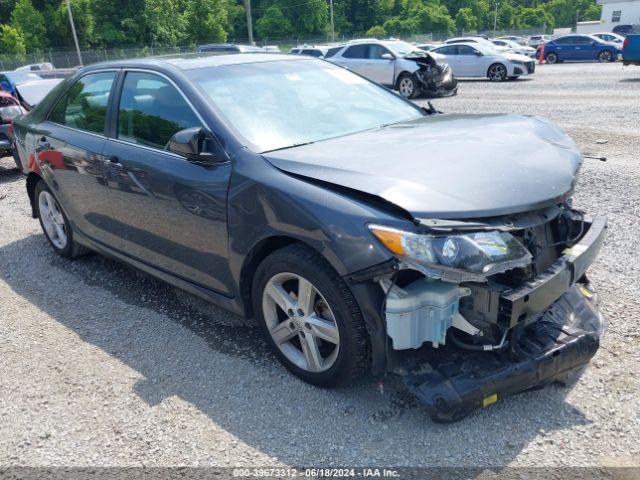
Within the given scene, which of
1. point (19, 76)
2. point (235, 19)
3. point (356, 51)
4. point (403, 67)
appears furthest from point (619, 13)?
point (19, 76)

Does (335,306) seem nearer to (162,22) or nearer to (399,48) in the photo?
(399,48)

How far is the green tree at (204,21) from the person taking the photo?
61219 mm

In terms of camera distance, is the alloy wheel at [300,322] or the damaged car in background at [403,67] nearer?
the alloy wheel at [300,322]

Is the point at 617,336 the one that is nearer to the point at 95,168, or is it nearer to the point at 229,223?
the point at 229,223

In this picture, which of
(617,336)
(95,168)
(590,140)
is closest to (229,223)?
(95,168)

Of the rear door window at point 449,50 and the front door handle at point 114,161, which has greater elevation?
the front door handle at point 114,161

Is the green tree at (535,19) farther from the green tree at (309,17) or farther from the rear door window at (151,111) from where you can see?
the rear door window at (151,111)

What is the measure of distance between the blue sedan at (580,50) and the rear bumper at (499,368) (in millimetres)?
30322

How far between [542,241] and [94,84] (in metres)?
3.60

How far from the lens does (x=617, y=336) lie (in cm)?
341

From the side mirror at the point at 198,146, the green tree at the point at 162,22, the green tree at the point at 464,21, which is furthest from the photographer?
the green tree at the point at 464,21

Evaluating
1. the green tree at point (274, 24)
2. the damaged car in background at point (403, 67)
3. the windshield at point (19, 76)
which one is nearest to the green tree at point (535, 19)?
the green tree at point (274, 24)

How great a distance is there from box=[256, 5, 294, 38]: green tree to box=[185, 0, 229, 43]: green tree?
56.2 ft

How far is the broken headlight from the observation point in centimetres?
243
